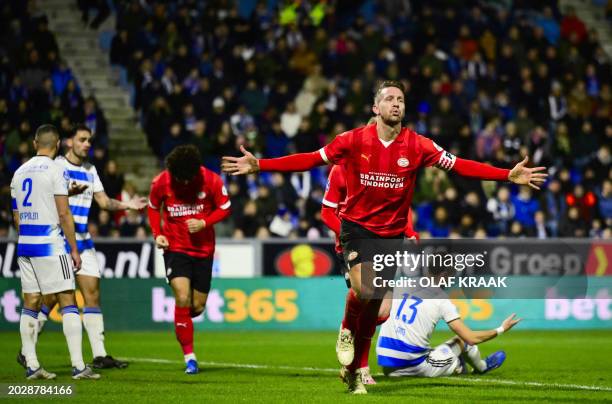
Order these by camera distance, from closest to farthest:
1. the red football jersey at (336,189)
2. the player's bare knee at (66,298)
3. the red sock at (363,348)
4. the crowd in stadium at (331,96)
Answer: the red sock at (363,348) → the player's bare knee at (66,298) → the red football jersey at (336,189) → the crowd in stadium at (331,96)

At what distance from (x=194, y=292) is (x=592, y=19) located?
824 inches

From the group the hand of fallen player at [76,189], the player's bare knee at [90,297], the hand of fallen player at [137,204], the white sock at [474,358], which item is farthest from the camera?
the hand of fallen player at [137,204]

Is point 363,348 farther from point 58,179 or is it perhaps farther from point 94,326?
point 94,326

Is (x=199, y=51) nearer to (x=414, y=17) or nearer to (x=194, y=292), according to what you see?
(x=414, y=17)

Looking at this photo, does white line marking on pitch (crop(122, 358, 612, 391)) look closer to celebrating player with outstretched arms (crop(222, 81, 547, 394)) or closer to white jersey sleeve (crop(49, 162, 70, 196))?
celebrating player with outstretched arms (crop(222, 81, 547, 394))

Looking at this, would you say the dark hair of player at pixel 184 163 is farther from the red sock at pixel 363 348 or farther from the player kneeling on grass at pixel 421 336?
the red sock at pixel 363 348

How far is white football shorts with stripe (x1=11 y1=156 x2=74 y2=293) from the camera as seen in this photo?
10837mm

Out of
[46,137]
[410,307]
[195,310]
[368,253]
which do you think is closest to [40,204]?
[46,137]

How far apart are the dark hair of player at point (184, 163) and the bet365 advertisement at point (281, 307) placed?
22.7ft

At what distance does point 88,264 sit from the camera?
12.5m

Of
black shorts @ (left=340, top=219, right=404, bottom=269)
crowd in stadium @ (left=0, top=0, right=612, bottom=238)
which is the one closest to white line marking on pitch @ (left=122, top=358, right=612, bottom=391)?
black shorts @ (left=340, top=219, right=404, bottom=269)

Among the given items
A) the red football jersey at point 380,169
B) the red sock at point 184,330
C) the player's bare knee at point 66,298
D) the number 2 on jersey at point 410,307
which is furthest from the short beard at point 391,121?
the red sock at point 184,330

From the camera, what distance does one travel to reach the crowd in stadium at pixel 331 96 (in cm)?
2161

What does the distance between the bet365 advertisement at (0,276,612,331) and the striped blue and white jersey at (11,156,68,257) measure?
7.82m
